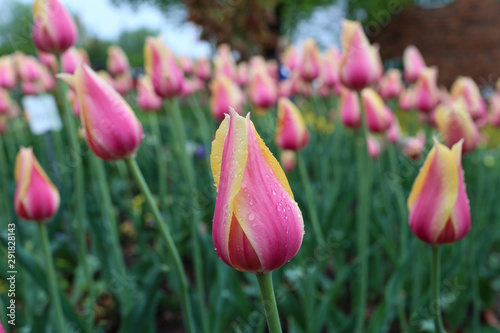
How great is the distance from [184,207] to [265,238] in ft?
4.51

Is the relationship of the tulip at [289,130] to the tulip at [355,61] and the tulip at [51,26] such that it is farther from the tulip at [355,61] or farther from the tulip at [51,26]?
the tulip at [51,26]

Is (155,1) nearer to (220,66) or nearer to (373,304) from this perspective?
(220,66)

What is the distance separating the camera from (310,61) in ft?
6.91

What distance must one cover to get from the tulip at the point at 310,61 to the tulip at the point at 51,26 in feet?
3.98

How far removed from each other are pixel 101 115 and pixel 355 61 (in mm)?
750

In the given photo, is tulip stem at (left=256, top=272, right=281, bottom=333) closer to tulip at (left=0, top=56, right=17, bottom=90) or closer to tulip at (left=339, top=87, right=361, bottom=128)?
tulip at (left=339, top=87, right=361, bottom=128)

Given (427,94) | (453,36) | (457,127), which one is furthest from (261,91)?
(453,36)

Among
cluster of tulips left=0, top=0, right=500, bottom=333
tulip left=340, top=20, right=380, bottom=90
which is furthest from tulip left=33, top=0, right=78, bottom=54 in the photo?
tulip left=340, top=20, right=380, bottom=90

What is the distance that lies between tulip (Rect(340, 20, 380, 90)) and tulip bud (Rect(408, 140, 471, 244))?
1.81 feet

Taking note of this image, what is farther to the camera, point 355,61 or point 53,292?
point 355,61

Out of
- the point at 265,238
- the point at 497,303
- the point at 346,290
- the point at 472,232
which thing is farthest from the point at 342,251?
the point at 265,238

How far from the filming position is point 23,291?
155 cm

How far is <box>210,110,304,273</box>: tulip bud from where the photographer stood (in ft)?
1.40

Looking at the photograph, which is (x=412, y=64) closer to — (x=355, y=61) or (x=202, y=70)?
(x=355, y=61)
